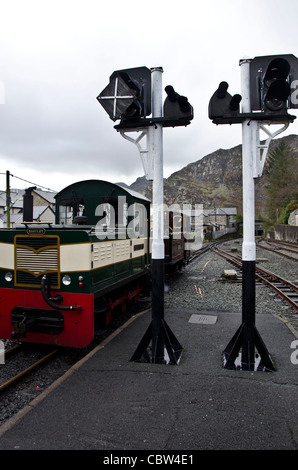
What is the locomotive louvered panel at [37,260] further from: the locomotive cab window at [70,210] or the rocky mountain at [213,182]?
the rocky mountain at [213,182]

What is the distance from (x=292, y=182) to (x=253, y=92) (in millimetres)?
60400

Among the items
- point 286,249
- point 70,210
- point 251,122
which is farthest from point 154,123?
point 286,249

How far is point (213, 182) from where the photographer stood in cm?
18438

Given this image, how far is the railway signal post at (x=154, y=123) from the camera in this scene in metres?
4.56

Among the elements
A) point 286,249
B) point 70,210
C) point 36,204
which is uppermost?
point 36,204

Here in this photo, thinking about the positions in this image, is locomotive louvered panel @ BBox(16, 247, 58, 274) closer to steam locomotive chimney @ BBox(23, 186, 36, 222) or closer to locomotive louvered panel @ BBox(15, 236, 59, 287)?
locomotive louvered panel @ BBox(15, 236, 59, 287)

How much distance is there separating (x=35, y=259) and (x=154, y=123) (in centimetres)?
282

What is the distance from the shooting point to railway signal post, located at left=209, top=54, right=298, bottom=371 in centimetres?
442

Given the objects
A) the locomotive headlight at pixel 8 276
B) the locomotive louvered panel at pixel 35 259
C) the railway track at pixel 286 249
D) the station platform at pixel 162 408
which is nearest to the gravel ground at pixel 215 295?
the station platform at pixel 162 408

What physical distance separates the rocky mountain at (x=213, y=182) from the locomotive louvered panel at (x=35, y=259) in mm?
140072

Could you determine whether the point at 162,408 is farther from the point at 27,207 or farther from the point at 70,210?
the point at 27,207

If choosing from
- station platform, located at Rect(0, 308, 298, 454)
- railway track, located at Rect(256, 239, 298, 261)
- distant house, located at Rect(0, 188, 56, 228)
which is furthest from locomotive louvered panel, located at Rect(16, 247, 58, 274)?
distant house, located at Rect(0, 188, 56, 228)

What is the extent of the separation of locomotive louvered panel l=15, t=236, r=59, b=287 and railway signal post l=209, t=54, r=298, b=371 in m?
2.87
